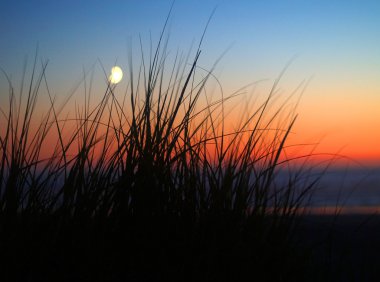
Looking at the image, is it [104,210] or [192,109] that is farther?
[192,109]

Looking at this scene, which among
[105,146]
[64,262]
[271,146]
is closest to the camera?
[64,262]

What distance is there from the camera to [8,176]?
6.19 ft

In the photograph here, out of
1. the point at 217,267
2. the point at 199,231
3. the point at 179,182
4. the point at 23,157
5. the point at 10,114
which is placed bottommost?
the point at 217,267

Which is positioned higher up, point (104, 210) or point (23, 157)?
point (23, 157)

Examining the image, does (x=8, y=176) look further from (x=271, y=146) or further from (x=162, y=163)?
(x=271, y=146)

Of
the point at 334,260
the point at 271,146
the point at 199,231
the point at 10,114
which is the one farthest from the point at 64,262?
the point at 334,260

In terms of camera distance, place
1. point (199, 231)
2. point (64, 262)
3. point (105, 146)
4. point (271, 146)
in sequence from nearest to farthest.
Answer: point (64, 262)
point (199, 231)
point (105, 146)
point (271, 146)

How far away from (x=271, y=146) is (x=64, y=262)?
47.9 inches

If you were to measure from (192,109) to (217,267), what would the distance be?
82 centimetres

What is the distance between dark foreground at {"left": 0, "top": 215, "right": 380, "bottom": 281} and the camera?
1510 mm

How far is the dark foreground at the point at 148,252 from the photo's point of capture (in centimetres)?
151

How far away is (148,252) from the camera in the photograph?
167 centimetres

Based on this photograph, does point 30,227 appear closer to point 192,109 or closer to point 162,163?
point 162,163

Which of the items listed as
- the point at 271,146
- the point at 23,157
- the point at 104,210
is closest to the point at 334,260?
the point at 271,146
